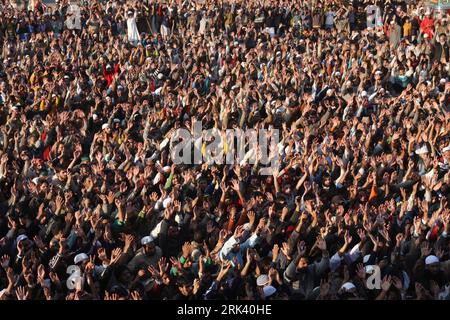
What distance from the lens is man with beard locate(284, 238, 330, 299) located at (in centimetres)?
793

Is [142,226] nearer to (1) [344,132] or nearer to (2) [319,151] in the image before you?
(2) [319,151]

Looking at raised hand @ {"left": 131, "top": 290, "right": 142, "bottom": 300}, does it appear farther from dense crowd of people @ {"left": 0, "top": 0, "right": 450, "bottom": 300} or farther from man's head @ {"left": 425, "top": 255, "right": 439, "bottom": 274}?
man's head @ {"left": 425, "top": 255, "right": 439, "bottom": 274}

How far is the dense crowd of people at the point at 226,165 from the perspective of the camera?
26.6 ft

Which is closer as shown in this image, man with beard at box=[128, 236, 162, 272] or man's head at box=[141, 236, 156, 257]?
man with beard at box=[128, 236, 162, 272]

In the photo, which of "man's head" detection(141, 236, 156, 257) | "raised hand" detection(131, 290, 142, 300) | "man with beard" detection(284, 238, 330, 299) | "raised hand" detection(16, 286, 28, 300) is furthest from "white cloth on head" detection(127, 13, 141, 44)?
"raised hand" detection(131, 290, 142, 300)

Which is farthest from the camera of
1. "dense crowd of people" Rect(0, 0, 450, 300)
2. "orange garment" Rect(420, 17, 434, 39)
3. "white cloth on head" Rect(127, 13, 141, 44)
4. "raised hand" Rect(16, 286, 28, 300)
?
"white cloth on head" Rect(127, 13, 141, 44)

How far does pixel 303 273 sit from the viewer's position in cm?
809

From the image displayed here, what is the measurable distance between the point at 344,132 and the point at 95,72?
6854 millimetres

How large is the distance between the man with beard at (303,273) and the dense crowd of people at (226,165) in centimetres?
2

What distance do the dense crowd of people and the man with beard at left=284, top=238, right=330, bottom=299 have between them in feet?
0.06

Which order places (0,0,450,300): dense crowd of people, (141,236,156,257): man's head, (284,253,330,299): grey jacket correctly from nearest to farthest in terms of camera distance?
(284,253,330,299): grey jacket
(0,0,450,300): dense crowd of people
(141,236,156,257): man's head
